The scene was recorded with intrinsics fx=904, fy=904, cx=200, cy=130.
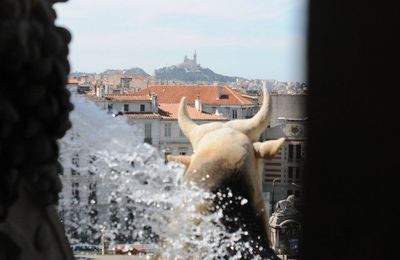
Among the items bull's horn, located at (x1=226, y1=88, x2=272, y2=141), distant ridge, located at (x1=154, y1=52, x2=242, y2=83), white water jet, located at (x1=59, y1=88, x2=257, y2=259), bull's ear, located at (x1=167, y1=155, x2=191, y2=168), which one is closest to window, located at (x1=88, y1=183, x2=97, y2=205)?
white water jet, located at (x1=59, y1=88, x2=257, y2=259)

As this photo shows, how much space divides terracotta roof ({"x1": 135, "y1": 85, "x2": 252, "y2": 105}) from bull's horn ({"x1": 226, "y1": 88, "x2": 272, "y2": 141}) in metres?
20.9

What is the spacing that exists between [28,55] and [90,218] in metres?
1.33

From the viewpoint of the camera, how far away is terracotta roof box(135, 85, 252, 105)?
2533 cm

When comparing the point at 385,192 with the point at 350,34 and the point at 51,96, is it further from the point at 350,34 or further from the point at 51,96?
the point at 51,96

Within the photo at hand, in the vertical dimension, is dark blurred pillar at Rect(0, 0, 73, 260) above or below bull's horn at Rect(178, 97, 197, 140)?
above

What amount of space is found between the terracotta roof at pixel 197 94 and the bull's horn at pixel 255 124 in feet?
68.6

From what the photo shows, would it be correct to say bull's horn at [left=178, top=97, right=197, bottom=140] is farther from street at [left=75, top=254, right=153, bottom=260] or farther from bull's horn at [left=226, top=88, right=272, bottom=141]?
street at [left=75, top=254, right=153, bottom=260]

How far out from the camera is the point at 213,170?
112 inches

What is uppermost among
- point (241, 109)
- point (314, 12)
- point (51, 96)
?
point (314, 12)

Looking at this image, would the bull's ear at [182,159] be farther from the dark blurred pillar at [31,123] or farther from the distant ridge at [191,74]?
the distant ridge at [191,74]

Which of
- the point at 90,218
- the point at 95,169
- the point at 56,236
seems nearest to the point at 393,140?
the point at 56,236

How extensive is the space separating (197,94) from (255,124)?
938 inches

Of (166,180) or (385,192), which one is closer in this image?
(385,192)

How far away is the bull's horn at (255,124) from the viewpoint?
309 cm
